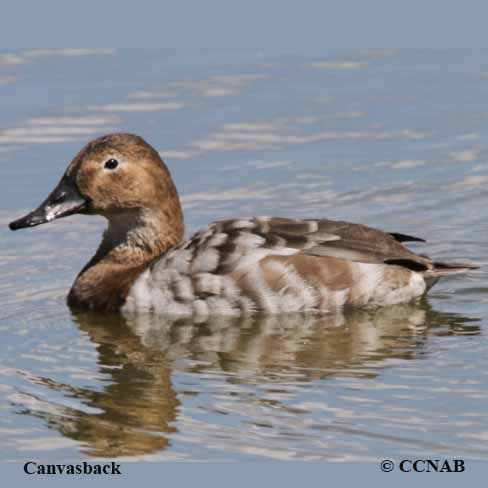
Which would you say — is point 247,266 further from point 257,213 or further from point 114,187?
point 257,213

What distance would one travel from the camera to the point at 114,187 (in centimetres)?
1120

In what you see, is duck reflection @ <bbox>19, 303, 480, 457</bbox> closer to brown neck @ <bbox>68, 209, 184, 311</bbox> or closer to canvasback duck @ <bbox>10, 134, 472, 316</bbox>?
canvasback duck @ <bbox>10, 134, 472, 316</bbox>

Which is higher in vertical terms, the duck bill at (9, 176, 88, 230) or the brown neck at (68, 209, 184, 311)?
the duck bill at (9, 176, 88, 230)

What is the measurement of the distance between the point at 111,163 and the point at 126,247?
709 mm

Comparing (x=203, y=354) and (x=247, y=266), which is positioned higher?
(x=247, y=266)

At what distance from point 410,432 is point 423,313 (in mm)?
2772

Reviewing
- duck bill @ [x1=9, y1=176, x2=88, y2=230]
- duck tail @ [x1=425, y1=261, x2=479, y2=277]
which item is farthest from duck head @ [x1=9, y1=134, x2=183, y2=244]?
duck tail @ [x1=425, y1=261, x2=479, y2=277]

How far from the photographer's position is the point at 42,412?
28.7 feet

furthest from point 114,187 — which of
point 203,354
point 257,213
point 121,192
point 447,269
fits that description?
point 447,269

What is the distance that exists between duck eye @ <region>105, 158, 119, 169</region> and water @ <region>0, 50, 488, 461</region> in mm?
1160

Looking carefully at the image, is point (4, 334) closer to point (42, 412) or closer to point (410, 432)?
point (42, 412)

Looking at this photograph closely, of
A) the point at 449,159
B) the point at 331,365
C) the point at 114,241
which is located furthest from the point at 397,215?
the point at 331,365

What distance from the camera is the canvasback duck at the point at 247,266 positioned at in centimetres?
1059

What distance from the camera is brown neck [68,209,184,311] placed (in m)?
11.2
